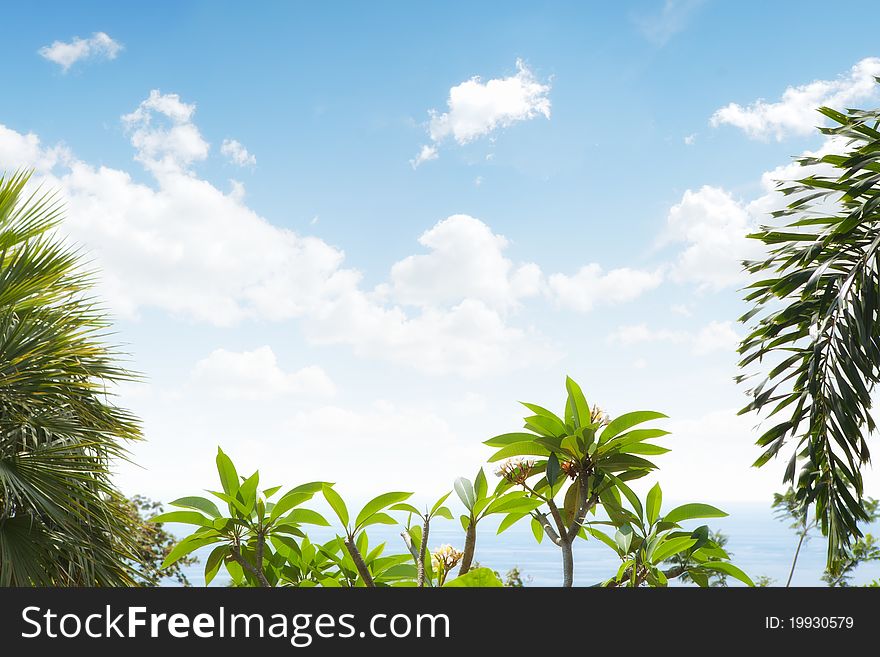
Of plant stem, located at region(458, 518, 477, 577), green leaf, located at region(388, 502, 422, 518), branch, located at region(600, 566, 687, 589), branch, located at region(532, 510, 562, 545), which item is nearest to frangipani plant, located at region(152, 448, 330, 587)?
green leaf, located at region(388, 502, 422, 518)

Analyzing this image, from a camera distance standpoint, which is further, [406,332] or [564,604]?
[406,332]

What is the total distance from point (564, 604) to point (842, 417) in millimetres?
2070

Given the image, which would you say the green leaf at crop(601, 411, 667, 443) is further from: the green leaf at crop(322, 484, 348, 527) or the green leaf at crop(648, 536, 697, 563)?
the green leaf at crop(322, 484, 348, 527)

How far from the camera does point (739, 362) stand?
2.52 m

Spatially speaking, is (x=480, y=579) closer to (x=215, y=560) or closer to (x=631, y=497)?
(x=631, y=497)

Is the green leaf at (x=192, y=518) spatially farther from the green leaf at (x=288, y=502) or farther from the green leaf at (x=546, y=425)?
the green leaf at (x=546, y=425)

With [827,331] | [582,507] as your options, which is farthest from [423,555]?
[827,331]

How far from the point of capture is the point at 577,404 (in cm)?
114

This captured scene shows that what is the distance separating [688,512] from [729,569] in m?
0.11

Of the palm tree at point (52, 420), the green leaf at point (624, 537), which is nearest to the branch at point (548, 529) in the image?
the green leaf at point (624, 537)

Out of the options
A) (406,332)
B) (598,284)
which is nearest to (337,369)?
(406,332)

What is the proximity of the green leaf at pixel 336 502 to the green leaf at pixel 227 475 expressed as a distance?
16cm

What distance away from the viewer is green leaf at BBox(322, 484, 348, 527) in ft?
3.44

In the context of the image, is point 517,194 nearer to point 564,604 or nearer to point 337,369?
point 564,604
